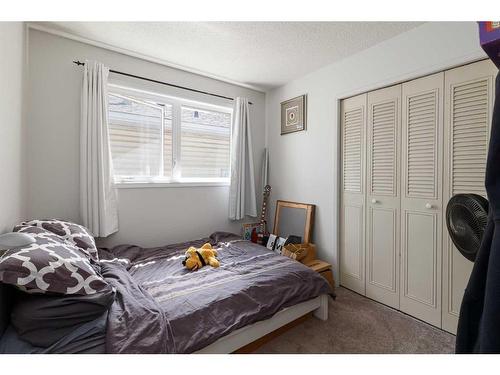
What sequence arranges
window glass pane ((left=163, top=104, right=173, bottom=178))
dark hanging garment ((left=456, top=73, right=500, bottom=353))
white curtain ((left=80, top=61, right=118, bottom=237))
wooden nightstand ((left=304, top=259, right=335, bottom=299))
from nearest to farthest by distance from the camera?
dark hanging garment ((left=456, top=73, right=500, bottom=353))
white curtain ((left=80, top=61, right=118, bottom=237))
wooden nightstand ((left=304, top=259, right=335, bottom=299))
window glass pane ((left=163, top=104, right=173, bottom=178))

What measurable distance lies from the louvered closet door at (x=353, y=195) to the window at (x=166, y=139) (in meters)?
1.47

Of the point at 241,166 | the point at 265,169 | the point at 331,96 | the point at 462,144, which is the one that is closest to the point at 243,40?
the point at 331,96

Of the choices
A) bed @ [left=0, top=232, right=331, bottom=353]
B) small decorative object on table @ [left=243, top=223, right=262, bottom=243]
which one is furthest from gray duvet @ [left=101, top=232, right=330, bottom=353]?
small decorative object on table @ [left=243, top=223, right=262, bottom=243]

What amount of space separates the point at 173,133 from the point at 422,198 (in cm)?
253

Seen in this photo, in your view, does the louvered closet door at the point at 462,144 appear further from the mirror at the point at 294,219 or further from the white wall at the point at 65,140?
the white wall at the point at 65,140

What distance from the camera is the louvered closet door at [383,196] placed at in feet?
7.00

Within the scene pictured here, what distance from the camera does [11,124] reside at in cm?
152

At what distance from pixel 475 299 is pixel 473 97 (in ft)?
5.56

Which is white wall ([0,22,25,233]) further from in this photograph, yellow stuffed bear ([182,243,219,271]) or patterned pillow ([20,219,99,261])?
yellow stuffed bear ([182,243,219,271])

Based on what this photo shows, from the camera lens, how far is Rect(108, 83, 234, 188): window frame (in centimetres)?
241

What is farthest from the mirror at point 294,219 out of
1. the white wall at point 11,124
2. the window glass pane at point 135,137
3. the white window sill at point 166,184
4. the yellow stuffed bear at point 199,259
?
the white wall at point 11,124

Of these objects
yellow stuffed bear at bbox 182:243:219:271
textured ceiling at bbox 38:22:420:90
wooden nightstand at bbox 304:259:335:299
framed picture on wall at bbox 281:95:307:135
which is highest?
textured ceiling at bbox 38:22:420:90

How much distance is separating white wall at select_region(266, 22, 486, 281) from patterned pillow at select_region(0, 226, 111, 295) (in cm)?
221
